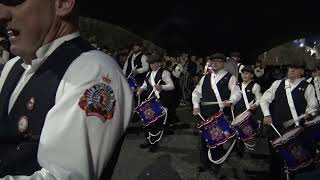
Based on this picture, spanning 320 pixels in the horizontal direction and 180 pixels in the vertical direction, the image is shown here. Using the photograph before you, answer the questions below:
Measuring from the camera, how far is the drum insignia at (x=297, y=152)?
5191 mm

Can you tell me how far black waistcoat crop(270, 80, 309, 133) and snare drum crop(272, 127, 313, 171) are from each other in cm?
105

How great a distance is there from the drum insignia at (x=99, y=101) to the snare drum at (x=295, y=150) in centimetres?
408

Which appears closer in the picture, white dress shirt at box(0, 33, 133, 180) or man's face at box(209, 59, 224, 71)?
white dress shirt at box(0, 33, 133, 180)

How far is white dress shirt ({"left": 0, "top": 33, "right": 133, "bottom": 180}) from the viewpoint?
4.25 ft

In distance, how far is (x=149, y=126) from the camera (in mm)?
8453

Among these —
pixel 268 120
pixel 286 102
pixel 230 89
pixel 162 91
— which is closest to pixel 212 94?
pixel 230 89

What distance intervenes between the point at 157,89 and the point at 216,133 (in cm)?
295

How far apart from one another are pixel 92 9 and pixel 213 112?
8905mm

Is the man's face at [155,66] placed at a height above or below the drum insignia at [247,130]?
above

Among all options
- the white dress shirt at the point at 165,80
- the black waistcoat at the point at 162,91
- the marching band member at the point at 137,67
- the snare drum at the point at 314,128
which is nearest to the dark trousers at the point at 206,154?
the snare drum at the point at 314,128

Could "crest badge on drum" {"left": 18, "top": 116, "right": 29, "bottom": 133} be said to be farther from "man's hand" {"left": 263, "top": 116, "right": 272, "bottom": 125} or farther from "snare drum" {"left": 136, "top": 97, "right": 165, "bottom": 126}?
"snare drum" {"left": 136, "top": 97, "right": 165, "bottom": 126}

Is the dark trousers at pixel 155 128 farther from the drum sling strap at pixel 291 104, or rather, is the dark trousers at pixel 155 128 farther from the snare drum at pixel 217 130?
the drum sling strap at pixel 291 104

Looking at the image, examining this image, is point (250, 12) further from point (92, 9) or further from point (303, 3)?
point (92, 9)

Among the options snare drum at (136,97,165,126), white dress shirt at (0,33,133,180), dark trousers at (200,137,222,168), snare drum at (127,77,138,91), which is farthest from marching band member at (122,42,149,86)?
white dress shirt at (0,33,133,180)
